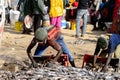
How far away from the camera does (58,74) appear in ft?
27.1

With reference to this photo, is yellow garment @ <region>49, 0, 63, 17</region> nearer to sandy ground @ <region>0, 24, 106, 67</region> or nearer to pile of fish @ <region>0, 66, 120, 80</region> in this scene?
sandy ground @ <region>0, 24, 106, 67</region>

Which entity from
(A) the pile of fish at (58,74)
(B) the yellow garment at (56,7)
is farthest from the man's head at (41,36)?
(B) the yellow garment at (56,7)

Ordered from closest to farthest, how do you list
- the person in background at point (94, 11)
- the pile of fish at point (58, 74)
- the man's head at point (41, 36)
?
the pile of fish at point (58, 74) → the man's head at point (41, 36) → the person in background at point (94, 11)

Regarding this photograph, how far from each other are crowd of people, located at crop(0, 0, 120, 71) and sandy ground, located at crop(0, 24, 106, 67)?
39 centimetres

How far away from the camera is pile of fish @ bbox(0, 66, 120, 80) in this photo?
8.12 metres

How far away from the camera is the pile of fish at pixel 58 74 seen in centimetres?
812

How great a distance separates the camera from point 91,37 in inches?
627

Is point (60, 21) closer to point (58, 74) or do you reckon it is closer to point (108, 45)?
point (108, 45)

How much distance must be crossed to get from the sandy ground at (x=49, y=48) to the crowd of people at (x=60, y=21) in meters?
A: 0.39

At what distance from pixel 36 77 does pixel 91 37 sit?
7950 mm

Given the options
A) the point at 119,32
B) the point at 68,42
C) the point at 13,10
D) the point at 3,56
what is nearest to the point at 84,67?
the point at 119,32

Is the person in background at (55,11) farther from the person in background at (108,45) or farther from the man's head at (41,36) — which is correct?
the man's head at (41,36)

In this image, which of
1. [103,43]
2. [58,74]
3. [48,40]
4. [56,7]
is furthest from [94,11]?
[58,74]

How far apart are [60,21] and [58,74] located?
6585 mm
